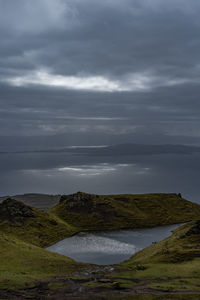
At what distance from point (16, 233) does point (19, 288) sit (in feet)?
281

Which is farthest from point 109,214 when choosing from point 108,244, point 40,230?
point 40,230

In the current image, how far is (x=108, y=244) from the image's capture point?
13688 cm

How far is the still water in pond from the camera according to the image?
11769 cm

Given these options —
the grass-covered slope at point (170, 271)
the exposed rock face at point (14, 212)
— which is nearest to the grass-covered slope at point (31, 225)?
the exposed rock face at point (14, 212)

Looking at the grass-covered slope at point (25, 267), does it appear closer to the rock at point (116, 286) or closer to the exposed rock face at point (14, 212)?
the rock at point (116, 286)

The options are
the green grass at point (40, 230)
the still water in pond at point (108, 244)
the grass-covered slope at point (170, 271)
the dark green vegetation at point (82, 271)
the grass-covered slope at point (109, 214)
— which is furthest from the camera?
the grass-covered slope at point (109, 214)

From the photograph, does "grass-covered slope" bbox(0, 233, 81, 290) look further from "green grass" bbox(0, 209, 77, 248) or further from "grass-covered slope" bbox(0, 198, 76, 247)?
"grass-covered slope" bbox(0, 198, 76, 247)

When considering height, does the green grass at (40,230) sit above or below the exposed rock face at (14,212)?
below

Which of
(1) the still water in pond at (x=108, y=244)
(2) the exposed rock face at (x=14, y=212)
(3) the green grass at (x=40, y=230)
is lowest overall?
(1) the still water in pond at (x=108, y=244)

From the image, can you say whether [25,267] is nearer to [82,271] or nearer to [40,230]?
[82,271]

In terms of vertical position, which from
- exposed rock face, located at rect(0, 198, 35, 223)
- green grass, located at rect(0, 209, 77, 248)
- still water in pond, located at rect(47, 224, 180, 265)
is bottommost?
still water in pond, located at rect(47, 224, 180, 265)

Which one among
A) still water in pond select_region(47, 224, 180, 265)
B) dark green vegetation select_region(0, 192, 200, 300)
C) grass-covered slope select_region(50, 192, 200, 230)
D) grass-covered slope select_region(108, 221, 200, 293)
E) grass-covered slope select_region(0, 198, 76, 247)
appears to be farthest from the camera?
grass-covered slope select_region(50, 192, 200, 230)

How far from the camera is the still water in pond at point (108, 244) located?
118 m

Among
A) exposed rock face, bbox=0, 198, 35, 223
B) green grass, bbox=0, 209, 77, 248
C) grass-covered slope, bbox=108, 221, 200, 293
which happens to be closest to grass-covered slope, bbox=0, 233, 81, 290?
grass-covered slope, bbox=108, 221, 200, 293
